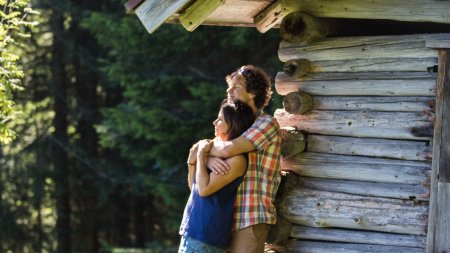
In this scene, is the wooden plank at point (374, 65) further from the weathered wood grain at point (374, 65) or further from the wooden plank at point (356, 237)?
the wooden plank at point (356, 237)

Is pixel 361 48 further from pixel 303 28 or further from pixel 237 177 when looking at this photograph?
pixel 237 177

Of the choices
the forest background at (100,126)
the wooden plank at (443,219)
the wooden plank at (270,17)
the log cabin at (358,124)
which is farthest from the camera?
the forest background at (100,126)

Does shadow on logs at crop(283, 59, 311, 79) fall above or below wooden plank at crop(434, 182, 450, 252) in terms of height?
above

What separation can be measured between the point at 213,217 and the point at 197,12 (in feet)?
5.23

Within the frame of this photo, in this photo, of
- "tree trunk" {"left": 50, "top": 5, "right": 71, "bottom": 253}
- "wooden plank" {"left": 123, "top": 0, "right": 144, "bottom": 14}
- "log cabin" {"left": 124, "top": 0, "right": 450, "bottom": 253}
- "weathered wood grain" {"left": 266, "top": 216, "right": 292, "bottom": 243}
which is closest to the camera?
"log cabin" {"left": 124, "top": 0, "right": 450, "bottom": 253}

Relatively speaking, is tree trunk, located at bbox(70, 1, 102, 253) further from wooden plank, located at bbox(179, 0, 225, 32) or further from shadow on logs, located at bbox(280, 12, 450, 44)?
wooden plank, located at bbox(179, 0, 225, 32)

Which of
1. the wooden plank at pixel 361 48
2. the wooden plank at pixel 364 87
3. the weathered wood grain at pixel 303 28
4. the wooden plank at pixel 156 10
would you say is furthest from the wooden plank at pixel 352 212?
the wooden plank at pixel 156 10

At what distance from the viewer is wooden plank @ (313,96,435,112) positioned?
6457mm

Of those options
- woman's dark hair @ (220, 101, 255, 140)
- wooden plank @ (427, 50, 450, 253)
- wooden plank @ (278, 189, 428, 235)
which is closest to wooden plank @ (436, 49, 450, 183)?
wooden plank @ (427, 50, 450, 253)

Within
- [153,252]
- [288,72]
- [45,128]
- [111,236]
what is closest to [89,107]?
[45,128]

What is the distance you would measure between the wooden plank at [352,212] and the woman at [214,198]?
2.43ft

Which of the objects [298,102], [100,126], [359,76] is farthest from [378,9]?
[100,126]

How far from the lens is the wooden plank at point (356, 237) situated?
21.0 feet

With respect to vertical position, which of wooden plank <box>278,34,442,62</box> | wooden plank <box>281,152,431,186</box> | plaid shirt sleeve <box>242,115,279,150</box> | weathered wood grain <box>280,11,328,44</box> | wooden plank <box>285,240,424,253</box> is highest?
weathered wood grain <box>280,11,328,44</box>
